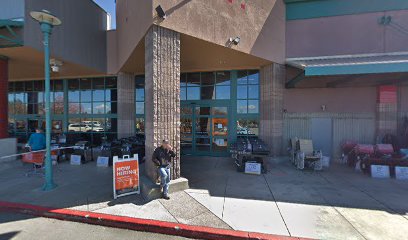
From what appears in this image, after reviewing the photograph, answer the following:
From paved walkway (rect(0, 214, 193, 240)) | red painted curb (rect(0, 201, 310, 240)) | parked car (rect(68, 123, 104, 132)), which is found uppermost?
parked car (rect(68, 123, 104, 132))

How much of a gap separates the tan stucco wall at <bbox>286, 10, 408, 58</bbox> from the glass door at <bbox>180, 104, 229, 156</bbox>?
476 centimetres

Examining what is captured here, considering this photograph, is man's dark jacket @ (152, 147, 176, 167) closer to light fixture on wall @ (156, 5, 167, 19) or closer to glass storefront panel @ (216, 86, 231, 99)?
light fixture on wall @ (156, 5, 167, 19)

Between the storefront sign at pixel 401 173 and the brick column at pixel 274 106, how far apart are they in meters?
4.17

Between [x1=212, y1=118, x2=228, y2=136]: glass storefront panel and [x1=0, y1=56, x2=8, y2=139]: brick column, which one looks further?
[x1=212, y1=118, x2=228, y2=136]: glass storefront panel

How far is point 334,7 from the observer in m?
9.44

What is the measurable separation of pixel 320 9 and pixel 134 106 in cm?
1090

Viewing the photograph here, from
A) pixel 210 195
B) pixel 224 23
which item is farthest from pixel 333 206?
pixel 224 23

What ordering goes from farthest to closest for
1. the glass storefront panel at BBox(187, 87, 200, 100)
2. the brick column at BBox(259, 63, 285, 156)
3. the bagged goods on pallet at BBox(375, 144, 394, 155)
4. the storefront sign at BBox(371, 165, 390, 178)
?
the glass storefront panel at BBox(187, 87, 200, 100) → the brick column at BBox(259, 63, 285, 156) → the bagged goods on pallet at BBox(375, 144, 394, 155) → the storefront sign at BBox(371, 165, 390, 178)

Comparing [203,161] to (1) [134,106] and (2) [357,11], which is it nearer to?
(1) [134,106]

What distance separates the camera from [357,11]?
30.4 feet

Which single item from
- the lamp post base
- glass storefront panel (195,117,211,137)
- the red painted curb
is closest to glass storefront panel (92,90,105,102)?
glass storefront panel (195,117,211,137)

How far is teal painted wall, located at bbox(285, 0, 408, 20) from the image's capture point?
906 centimetres

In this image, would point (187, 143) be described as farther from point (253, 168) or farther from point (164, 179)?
point (164, 179)

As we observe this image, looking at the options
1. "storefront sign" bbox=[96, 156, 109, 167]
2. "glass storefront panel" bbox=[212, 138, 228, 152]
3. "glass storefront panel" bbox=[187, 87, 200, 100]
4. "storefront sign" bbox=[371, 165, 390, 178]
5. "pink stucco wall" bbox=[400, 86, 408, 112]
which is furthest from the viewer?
"glass storefront panel" bbox=[187, 87, 200, 100]
